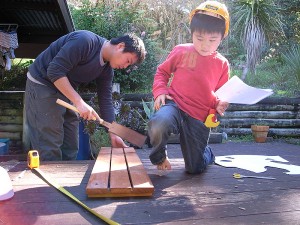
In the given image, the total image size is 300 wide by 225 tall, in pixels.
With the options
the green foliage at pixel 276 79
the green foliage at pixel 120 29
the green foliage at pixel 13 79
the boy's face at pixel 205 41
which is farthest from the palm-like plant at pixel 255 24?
the boy's face at pixel 205 41

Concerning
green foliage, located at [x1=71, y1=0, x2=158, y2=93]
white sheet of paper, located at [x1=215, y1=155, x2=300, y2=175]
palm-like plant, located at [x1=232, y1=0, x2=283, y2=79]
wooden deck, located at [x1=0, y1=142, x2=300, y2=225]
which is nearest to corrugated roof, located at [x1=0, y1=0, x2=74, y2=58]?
green foliage, located at [x1=71, y1=0, x2=158, y2=93]

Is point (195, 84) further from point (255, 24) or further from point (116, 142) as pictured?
point (255, 24)

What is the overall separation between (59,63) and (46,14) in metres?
3.11

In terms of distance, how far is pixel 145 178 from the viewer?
7.30 ft

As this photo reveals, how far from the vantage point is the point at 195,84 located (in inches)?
112

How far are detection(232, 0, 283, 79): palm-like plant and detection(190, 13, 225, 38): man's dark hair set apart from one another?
279 inches

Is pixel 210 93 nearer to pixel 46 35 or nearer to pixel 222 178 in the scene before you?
pixel 222 178

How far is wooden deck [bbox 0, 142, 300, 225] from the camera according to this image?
1694 mm

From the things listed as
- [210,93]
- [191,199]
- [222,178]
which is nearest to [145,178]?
[191,199]

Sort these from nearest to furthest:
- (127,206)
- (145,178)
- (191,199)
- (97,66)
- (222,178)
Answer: (127,206), (191,199), (145,178), (222,178), (97,66)

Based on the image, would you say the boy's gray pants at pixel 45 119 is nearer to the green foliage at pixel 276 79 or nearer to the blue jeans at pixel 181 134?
the blue jeans at pixel 181 134

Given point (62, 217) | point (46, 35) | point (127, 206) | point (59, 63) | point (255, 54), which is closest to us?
point (62, 217)

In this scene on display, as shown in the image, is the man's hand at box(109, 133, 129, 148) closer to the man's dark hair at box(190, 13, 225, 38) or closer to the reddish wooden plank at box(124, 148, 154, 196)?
the reddish wooden plank at box(124, 148, 154, 196)

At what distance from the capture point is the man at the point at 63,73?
2764 mm
